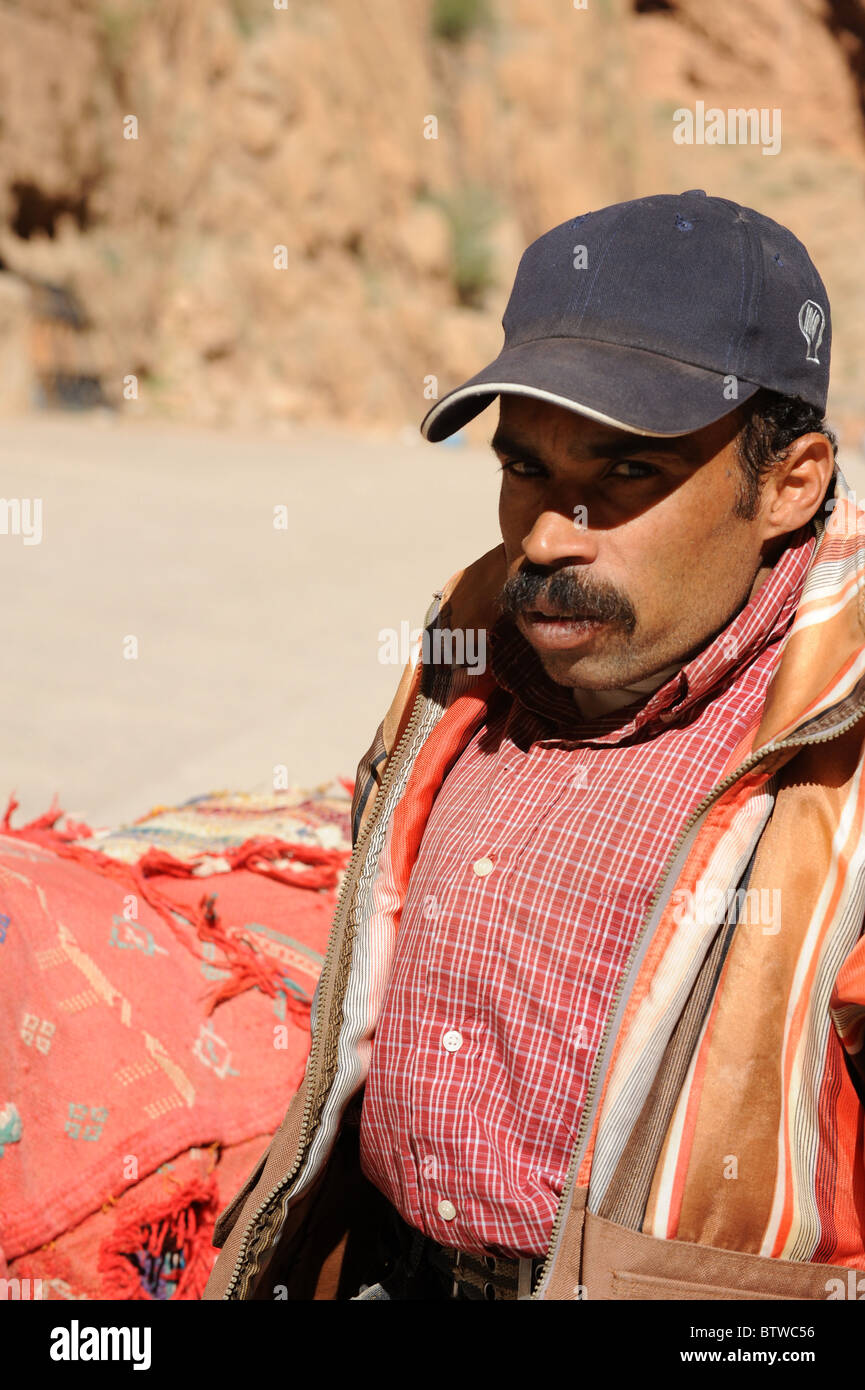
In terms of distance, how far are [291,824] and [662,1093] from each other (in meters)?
2.23

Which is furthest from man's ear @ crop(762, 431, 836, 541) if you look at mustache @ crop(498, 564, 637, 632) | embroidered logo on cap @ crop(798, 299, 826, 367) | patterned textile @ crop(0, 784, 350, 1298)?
patterned textile @ crop(0, 784, 350, 1298)

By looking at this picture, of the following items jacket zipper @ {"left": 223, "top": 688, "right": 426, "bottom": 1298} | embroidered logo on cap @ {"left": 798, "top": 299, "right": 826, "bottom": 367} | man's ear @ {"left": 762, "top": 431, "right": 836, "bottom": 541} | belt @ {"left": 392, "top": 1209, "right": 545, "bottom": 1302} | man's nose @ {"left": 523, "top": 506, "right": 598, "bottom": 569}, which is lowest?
belt @ {"left": 392, "top": 1209, "right": 545, "bottom": 1302}

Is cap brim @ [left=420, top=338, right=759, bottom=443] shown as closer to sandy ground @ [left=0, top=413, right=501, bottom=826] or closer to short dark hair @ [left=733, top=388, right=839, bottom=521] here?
short dark hair @ [left=733, top=388, right=839, bottom=521]

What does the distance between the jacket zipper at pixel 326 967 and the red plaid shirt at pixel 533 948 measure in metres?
0.09

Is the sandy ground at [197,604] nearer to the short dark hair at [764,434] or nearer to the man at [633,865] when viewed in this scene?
the man at [633,865]

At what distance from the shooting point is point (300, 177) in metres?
17.2

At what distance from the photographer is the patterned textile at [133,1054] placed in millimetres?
2227

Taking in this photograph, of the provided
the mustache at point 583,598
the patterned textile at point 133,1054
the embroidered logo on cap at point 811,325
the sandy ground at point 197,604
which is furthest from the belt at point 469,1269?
the sandy ground at point 197,604

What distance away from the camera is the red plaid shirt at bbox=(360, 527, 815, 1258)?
63.4 inches

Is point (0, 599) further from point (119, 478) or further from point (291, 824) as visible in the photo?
point (291, 824)

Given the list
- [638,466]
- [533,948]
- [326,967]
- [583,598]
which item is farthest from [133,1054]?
[638,466]

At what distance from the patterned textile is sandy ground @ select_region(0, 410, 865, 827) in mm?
2155

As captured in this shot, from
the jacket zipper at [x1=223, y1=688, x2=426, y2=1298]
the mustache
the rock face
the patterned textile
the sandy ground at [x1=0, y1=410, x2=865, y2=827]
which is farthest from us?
the rock face

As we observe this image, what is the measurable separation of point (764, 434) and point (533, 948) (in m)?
0.70
